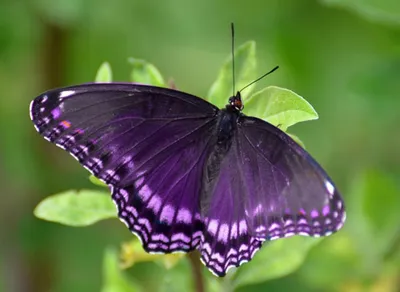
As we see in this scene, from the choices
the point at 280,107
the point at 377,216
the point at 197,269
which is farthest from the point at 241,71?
the point at 377,216

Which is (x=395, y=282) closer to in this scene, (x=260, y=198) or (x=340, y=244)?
(x=340, y=244)

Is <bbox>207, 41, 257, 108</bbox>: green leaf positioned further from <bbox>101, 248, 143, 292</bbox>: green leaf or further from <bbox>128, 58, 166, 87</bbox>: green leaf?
<bbox>101, 248, 143, 292</bbox>: green leaf

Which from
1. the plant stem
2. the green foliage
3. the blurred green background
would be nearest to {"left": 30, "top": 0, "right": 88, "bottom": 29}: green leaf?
the blurred green background

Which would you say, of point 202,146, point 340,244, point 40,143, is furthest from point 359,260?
point 40,143

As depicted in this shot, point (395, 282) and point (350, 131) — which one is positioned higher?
point (350, 131)

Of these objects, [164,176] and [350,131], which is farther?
[350,131]

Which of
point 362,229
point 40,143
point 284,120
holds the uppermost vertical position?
point 40,143

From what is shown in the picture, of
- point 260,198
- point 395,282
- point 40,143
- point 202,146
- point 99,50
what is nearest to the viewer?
point 260,198
